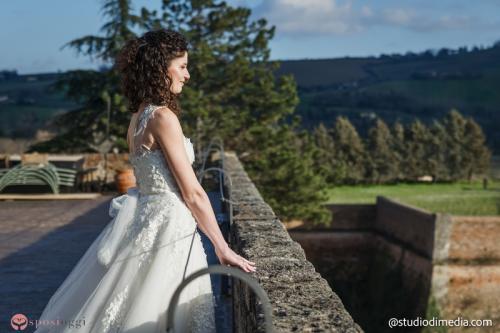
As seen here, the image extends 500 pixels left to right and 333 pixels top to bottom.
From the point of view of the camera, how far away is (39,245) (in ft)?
21.7

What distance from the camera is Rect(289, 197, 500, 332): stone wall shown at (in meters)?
23.1

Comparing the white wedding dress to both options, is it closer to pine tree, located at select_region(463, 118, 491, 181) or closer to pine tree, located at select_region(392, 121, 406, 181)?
pine tree, located at select_region(392, 121, 406, 181)

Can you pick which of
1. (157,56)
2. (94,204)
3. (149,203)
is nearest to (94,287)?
(149,203)

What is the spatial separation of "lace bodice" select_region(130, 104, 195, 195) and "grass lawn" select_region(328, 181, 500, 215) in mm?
30300

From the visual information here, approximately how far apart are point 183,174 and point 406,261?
76.0 ft

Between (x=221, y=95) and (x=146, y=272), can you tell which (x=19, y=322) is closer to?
(x=146, y=272)

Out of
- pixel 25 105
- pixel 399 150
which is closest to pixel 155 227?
pixel 399 150

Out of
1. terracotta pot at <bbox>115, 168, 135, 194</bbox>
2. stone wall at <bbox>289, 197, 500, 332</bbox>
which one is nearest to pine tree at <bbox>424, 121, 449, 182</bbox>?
stone wall at <bbox>289, 197, 500, 332</bbox>

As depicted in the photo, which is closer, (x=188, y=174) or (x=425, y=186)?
(x=188, y=174)

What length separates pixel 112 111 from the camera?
25406 mm

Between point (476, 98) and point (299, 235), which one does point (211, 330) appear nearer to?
point (299, 235)

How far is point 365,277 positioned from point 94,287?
24889mm

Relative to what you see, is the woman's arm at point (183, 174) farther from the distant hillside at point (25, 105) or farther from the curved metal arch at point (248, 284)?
the distant hillside at point (25, 105)

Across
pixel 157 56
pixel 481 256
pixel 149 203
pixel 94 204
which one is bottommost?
pixel 481 256
